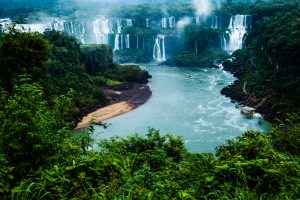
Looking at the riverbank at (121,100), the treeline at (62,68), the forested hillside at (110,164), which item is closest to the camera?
the forested hillside at (110,164)

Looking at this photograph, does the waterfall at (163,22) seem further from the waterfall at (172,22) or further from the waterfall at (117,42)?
the waterfall at (117,42)

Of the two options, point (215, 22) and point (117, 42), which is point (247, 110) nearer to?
point (117, 42)

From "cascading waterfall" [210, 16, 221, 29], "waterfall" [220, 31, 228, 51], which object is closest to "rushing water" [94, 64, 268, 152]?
"waterfall" [220, 31, 228, 51]

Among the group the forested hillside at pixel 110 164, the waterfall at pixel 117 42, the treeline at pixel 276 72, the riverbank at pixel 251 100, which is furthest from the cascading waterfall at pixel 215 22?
the forested hillside at pixel 110 164

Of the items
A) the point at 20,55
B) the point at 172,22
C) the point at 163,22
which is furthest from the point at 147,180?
the point at 172,22

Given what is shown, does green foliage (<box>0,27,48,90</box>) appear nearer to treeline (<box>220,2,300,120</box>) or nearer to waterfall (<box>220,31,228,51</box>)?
treeline (<box>220,2,300,120</box>)

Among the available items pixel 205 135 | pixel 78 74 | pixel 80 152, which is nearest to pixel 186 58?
pixel 78 74
